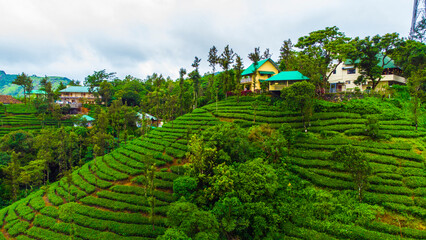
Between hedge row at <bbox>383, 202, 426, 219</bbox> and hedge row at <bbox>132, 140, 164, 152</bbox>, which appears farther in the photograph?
hedge row at <bbox>132, 140, 164, 152</bbox>

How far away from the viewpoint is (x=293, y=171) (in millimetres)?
18797

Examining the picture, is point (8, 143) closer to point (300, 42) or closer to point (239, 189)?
point (239, 189)

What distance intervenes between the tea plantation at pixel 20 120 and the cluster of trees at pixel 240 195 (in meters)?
44.9

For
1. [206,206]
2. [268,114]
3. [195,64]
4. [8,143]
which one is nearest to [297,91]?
[268,114]

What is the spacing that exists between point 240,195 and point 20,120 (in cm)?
5618

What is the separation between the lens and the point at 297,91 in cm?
2322

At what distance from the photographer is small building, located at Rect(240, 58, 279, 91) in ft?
130

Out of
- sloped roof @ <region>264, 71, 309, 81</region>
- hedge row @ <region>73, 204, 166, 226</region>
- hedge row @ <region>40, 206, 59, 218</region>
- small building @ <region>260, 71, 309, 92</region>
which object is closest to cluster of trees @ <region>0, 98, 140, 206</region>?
hedge row @ <region>40, 206, 59, 218</region>

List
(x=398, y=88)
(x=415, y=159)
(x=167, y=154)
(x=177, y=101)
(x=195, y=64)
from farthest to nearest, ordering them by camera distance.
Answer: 1. (x=177, y=101)
2. (x=195, y=64)
3. (x=398, y=88)
4. (x=167, y=154)
5. (x=415, y=159)

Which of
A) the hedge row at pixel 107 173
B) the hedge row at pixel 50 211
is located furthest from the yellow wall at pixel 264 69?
the hedge row at pixel 50 211

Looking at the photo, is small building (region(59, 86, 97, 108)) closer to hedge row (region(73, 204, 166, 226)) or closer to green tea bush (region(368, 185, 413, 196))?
hedge row (region(73, 204, 166, 226))

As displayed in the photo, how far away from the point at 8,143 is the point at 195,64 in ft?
112

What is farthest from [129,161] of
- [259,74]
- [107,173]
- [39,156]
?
[259,74]

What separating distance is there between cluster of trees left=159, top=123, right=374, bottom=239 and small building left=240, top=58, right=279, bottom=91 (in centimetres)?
2291
